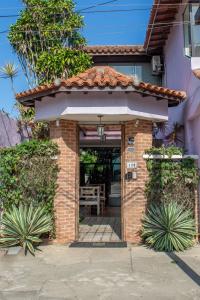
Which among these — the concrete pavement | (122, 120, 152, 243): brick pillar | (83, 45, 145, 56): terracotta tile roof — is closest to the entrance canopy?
(122, 120, 152, 243): brick pillar

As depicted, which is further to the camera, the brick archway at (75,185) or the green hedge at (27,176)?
the brick archway at (75,185)

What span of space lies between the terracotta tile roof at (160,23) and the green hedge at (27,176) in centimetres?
637

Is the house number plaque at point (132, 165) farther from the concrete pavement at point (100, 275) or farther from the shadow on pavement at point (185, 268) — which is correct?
the shadow on pavement at point (185, 268)

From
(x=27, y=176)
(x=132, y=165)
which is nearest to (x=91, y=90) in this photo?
(x=132, y=165)

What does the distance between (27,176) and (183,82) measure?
20.4 feet

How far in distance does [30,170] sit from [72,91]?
244cm

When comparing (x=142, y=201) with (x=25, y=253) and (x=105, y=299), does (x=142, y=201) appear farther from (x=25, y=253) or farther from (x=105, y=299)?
(x=105, y=299)

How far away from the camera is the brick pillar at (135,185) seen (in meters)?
10.5

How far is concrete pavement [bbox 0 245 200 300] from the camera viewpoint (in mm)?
6336

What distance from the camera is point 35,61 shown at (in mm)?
16453

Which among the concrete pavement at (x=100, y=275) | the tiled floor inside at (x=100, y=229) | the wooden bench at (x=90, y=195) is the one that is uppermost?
the wooden bench at (x=90, y=195)

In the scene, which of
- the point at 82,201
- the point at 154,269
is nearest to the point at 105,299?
the point at 154,269

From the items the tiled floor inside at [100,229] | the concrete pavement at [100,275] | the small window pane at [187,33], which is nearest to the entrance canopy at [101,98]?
the small window pane at [187,33]

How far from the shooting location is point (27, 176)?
10.2m
